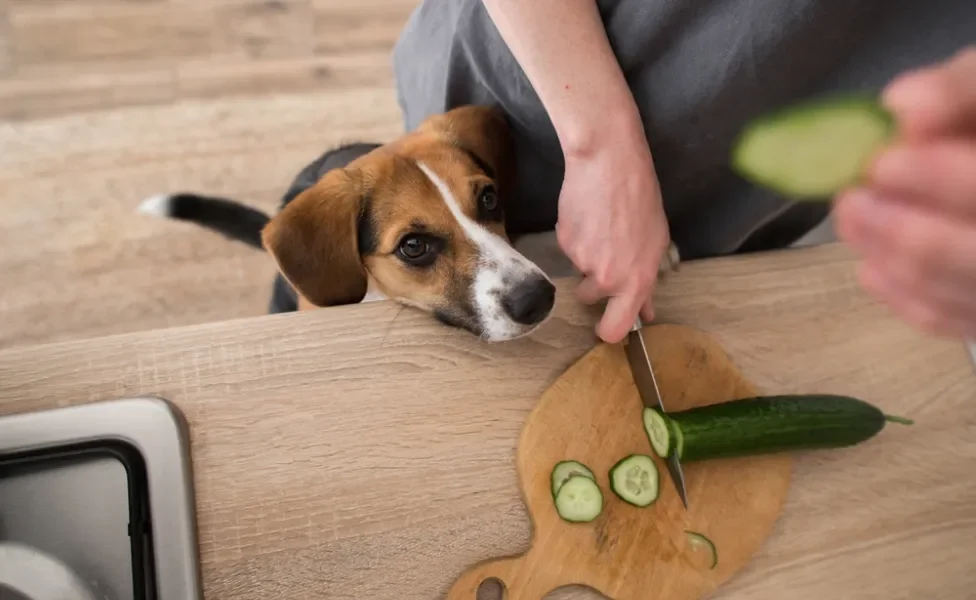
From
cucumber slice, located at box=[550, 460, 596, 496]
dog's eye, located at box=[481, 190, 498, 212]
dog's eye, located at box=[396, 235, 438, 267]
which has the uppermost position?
dog's eye, located at box=[481, 190, 498, 212]

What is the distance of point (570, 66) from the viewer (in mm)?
959

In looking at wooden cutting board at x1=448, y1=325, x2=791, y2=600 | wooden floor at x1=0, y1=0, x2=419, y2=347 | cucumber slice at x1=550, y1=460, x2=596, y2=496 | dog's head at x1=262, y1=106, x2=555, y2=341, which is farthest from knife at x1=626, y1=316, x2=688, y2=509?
wooden floor at x1=0, y1=0, x2=419, y2=347

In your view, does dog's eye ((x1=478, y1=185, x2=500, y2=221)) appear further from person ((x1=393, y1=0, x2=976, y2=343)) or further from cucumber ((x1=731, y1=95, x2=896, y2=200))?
cucumber ((x1=731, y1=95, x2=896, y2=200))

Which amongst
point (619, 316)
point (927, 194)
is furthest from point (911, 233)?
point (619, 316)

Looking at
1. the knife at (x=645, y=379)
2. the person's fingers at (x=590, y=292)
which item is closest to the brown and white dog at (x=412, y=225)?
the person's fingers at (x=590, y=292)

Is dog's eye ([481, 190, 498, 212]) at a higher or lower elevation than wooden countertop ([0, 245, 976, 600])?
higher

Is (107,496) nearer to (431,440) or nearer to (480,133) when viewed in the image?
(431,440)

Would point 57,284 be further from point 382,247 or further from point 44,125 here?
point 382,247

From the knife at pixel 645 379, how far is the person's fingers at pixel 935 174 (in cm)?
64

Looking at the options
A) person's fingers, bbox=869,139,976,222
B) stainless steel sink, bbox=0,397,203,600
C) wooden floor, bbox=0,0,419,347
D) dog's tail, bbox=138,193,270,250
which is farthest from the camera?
wooden floor, bbox=0,0,419,347

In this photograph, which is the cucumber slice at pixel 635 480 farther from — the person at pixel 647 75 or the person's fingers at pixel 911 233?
the person's fingers at pixel 911 233

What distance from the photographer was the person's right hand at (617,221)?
0.99m

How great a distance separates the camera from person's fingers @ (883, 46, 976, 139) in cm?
36

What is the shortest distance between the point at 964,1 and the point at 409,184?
84 centimetres
